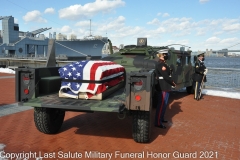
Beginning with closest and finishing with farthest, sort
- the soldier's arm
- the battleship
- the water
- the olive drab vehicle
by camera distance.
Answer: the olive drab vehicle
the soldier's arm
the water
the battleship

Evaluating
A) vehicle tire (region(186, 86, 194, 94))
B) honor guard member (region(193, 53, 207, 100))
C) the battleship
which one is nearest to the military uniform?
honor guard member (region(193, 53, 207, 100))

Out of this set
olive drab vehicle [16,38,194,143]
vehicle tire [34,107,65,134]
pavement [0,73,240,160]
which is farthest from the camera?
vehicle tire [34,107,65,134]

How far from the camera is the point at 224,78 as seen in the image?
10.8m

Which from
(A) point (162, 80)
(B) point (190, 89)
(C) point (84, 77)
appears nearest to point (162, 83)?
(A) point (162, 80)

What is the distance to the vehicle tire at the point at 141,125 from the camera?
414 cm

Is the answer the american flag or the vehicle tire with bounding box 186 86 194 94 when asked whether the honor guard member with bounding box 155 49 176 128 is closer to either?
the american flag

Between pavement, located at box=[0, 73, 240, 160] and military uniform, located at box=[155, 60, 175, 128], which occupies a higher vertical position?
military uniform, located at box=[155, 60, 175, 128]

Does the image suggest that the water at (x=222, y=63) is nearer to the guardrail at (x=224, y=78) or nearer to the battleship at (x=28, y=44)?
the battleship at (x=28, y=44)

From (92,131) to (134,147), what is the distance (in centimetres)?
126

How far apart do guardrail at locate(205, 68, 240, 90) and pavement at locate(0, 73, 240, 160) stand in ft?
12.6

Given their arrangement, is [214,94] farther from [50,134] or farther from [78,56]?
[78,56]

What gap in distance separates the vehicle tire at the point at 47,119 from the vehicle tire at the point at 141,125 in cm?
173

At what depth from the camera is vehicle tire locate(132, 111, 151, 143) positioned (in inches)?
163

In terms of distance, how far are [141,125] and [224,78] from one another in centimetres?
810
